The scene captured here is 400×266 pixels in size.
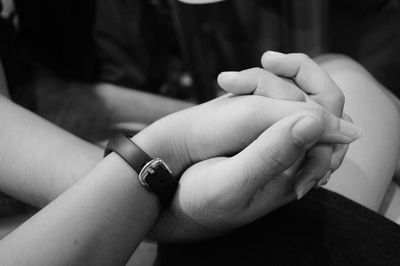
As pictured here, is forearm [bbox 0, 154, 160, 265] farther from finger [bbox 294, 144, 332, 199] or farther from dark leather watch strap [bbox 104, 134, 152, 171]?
finger [bbox 294, 144, 332, 199]

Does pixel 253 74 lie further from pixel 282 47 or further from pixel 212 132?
pixel 282 47

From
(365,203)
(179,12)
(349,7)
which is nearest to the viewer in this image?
(365,203)

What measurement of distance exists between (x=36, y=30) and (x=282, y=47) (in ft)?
2.56

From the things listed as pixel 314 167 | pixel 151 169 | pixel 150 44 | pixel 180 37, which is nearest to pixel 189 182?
pixel 151 169

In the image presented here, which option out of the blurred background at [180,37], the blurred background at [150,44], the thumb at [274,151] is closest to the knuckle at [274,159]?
the thumb at [274,151]

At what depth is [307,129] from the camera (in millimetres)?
435

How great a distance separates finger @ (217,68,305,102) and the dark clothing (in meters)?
0.15

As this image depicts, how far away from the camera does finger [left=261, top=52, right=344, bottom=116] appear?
0.55 meters

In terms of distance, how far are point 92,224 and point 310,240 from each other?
10.5 inches

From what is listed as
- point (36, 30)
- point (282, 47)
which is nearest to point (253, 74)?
point (36, 30)

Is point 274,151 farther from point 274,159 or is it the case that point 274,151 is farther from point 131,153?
point 131,153

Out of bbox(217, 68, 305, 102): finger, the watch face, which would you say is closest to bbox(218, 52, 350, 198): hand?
bbox(217, 68, 305, 102): finger

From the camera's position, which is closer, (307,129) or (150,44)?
(307,129)

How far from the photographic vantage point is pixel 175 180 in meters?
0.56
